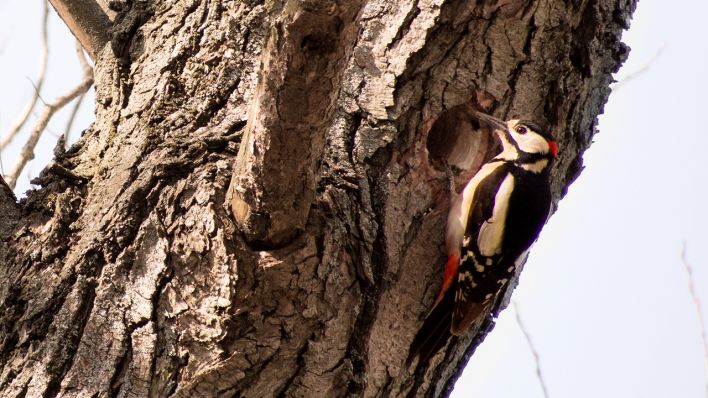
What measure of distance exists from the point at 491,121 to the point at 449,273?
57 centimetres

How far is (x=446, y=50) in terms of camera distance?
252cm

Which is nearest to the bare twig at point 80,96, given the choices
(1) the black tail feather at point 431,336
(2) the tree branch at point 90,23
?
(2) the tree branch at point 90,23

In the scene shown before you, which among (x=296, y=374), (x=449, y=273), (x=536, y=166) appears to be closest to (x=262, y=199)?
(x=296, y=374)

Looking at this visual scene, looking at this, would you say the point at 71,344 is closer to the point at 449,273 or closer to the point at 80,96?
the point at 449,273

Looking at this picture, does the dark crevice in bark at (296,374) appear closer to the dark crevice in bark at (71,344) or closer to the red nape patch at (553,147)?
the dark crevice in bark at (71,344)

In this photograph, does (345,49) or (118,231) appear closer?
(345,49)

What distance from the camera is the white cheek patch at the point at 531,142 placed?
2871mm

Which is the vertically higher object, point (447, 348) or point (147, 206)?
point (147, 206)

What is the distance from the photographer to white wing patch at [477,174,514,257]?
3.32 m

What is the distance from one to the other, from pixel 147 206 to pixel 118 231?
11 cm

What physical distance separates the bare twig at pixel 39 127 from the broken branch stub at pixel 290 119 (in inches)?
109

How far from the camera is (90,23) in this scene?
2.83 m

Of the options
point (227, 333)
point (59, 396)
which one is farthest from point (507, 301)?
point (59, 396)

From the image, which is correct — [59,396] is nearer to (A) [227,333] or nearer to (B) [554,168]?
(A) [227,333]
